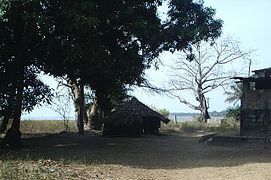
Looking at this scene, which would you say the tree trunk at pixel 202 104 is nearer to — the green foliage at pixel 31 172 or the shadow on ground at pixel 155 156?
the shadow on ground at pixel 155 156

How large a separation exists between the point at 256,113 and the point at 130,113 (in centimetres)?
825

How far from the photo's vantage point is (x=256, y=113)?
20078mm

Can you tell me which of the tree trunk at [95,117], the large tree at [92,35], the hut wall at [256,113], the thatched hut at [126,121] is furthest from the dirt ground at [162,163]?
the tree trunk at [95,117]

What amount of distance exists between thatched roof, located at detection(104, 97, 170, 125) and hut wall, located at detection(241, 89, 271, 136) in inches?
283

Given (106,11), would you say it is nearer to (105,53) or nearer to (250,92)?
(105,53)

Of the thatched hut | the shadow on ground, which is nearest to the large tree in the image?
the shadow on ground

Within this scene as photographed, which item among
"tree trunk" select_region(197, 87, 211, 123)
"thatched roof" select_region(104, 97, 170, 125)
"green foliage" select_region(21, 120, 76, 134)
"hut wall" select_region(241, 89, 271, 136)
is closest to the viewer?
"hut wall" select_region(241, 89, 271, 136)

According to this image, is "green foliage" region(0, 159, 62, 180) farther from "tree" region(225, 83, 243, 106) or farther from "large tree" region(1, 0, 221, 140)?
"tree" region(225, 83, 243, 106)

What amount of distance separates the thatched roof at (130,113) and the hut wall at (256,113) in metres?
7.20

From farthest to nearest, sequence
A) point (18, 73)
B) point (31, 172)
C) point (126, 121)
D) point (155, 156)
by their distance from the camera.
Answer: point (126, 121) → point (18, 73) → point (155, 156) → point (31, 172)

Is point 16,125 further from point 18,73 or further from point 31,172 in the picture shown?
point 31,172

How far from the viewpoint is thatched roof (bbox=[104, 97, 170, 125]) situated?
25.0 m

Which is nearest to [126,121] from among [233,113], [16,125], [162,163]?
[16,125]

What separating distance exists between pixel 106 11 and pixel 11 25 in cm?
359
